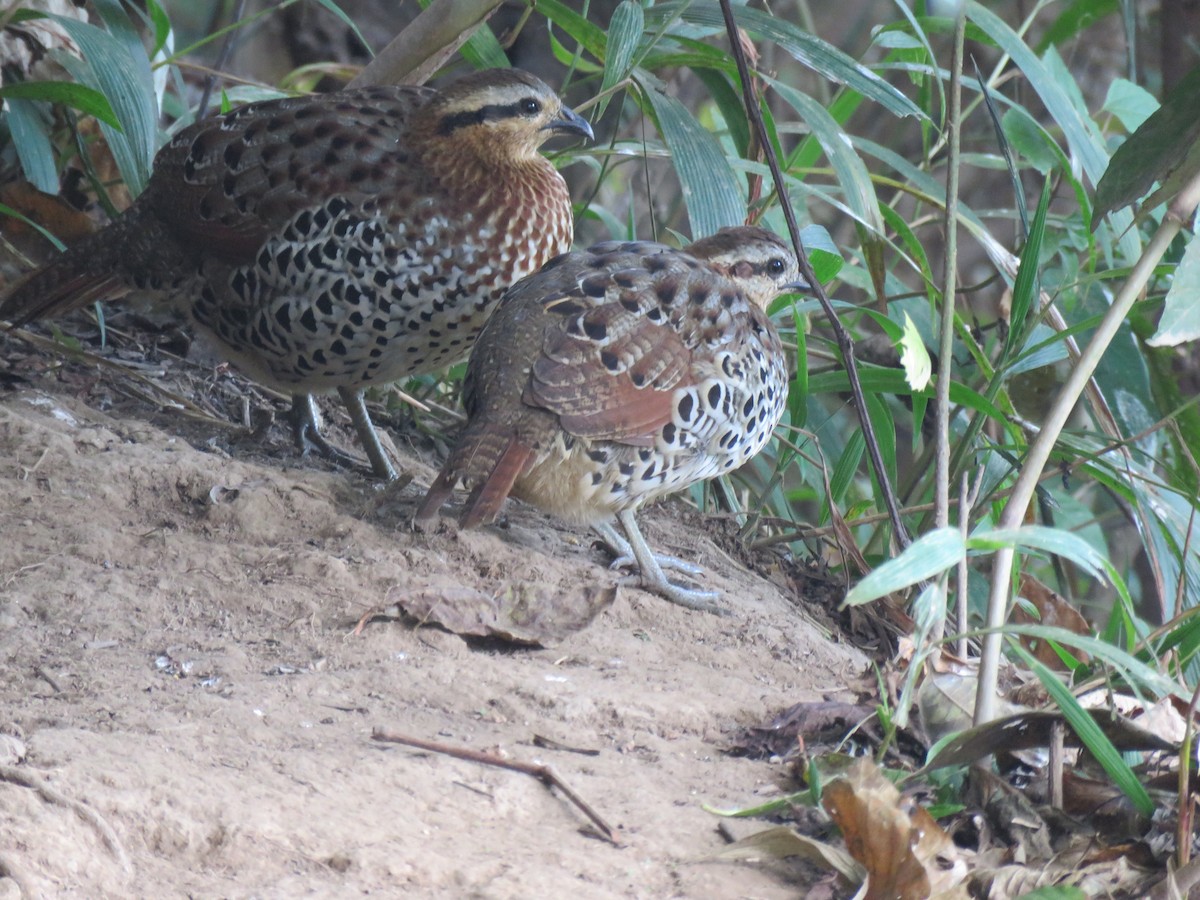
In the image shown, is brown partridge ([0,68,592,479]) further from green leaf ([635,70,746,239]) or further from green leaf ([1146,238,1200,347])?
green leaf ([1146,238,1200,347])

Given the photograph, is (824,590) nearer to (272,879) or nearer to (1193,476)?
(1193,476)

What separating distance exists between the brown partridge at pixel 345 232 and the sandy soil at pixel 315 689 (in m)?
→ 0.33

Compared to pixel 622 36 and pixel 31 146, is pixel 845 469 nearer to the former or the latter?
pixel 622 36

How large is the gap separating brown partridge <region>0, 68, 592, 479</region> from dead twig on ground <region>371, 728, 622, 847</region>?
156cm

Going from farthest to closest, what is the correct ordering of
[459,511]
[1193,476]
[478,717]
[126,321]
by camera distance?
[126,321] < [1193,476] < [459,511] < [478,717]

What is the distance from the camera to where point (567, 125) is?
411 cm

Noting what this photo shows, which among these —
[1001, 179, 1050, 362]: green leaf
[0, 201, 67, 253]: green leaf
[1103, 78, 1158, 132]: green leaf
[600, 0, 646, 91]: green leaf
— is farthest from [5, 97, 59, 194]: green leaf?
[1103, 78, 1158, 132]: green leaf

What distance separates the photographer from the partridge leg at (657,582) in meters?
3.54

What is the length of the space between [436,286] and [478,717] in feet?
4.81

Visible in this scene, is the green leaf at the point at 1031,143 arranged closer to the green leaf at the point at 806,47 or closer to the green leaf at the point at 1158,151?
the green leaf at the point at 806,47

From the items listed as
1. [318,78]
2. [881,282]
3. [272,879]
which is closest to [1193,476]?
[881,282]

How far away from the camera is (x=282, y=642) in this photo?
292 cm

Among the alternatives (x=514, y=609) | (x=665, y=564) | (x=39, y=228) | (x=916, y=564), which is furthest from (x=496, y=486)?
(x=39, y=228)

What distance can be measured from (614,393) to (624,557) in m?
0.54
